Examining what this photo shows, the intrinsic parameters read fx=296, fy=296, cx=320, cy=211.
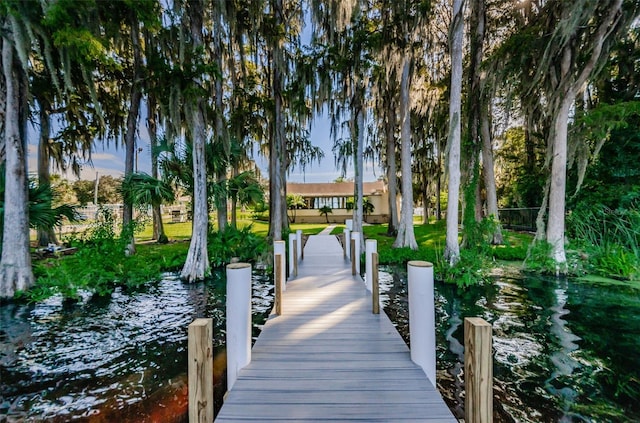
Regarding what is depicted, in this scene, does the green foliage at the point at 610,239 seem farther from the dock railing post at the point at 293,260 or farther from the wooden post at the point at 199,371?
the wooden post at the point at 199,371

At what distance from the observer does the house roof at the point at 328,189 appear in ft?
83.8

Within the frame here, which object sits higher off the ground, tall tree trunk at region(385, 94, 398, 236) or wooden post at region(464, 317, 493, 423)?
tall tree trunk at region(385, 94, 398, 236)

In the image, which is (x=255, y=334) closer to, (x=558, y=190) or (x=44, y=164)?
(x=558, y=190)

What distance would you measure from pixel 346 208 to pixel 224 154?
17041 mm

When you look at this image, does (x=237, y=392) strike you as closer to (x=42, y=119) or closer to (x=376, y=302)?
(x=376, y=302)

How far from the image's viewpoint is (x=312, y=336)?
337cm

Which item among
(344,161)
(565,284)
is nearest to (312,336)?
(565,284)

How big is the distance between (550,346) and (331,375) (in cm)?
333

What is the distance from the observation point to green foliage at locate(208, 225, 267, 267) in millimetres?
9312

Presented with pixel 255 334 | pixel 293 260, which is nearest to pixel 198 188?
pixel 293 260

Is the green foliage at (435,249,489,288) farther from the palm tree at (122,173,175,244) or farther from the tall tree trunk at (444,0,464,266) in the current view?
the palm tree at (122,173,175,244)

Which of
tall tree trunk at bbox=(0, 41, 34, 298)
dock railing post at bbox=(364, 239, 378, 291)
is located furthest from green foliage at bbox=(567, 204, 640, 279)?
tall tree trunk at bbox=(0, 41, 34, 298)

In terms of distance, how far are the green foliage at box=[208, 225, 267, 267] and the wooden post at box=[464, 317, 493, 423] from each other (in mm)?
8005

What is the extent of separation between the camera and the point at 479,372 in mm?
1653
